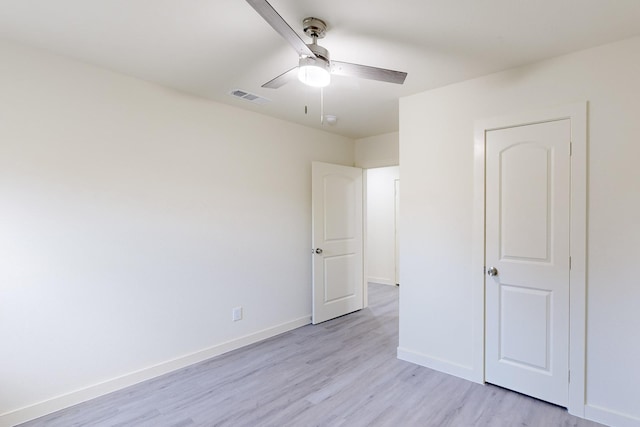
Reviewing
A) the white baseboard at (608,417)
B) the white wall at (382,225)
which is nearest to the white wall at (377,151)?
the white wall at (382,225)

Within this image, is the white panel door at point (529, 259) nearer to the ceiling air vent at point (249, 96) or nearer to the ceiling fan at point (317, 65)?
the ceiling fan at point (317, 65)

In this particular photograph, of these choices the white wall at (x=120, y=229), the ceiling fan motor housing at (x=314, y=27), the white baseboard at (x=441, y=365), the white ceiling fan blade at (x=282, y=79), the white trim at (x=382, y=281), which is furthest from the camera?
the white trim at (x=382, y=281)

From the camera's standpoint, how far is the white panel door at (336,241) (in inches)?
158

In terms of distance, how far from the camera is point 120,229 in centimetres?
255

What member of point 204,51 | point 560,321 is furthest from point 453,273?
point 204,51

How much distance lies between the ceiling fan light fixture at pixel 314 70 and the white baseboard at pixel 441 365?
2508mm

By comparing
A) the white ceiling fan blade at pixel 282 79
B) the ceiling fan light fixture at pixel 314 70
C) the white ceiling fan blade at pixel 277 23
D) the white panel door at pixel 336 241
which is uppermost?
the white ceiling fan blade at pixel 277 23

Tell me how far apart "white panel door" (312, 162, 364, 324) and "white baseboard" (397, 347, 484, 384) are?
1.30 meters

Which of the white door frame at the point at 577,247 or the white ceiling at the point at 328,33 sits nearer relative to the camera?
the white ceiling at the point at 328,33

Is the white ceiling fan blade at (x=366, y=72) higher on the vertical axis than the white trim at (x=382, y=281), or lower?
higher

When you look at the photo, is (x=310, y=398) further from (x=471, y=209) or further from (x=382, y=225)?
(x=382, y=225)

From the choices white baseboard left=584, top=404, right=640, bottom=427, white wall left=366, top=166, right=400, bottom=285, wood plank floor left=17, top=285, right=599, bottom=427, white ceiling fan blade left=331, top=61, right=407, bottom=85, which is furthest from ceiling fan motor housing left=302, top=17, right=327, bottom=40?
white wall left=366, top=166, right=400, bottom=285

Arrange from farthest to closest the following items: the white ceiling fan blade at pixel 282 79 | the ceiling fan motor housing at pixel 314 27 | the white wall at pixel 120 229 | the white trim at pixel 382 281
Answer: the white trim at pixel 382 281
the white wall at pixel 120 229
the white ceiling fan blade at pixel 282 79
the ceiling fan motor housing at pixel 314 27

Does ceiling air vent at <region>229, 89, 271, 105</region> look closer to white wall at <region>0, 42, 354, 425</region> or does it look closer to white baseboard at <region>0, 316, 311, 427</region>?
white wall at <region>0, 42, 354, 425</region>
